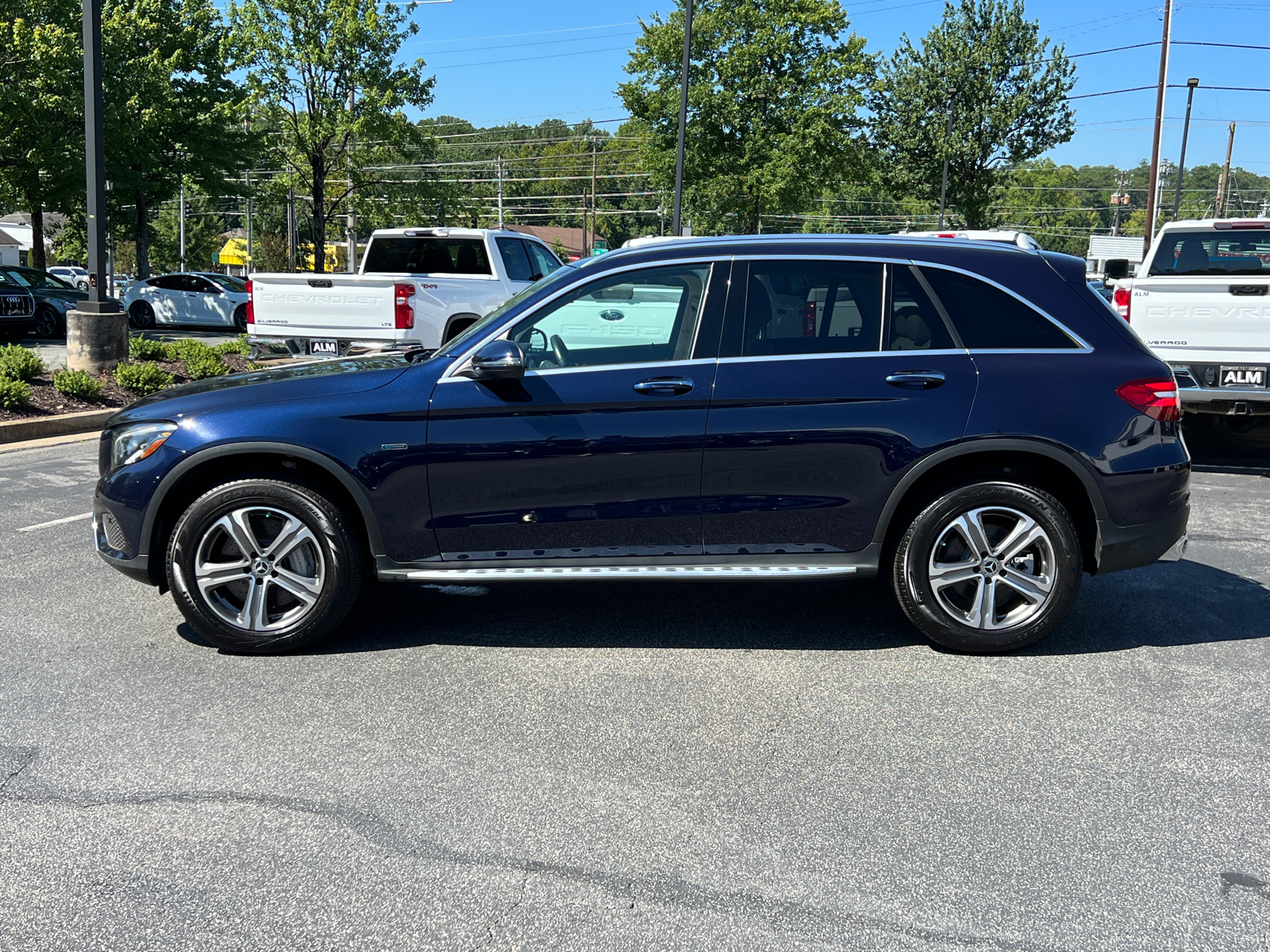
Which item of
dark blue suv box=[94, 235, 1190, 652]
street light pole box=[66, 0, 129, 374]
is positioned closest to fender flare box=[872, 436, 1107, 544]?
dark blue suv box=[94, 235, 1190, 652]

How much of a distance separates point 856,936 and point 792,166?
3763cm

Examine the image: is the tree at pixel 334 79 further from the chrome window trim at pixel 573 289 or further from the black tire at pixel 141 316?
the chrome window trim at pixel 573 289

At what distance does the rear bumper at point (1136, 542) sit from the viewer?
16.3 feet

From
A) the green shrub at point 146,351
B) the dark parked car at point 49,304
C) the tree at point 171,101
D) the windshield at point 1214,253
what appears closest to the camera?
the windshield at point 1214,253

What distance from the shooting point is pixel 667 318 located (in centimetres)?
500

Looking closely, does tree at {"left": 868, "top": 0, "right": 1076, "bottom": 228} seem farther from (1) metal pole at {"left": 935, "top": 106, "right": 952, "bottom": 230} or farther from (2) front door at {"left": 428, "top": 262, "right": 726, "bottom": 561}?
(2) front door at {"left": 428, "top": 262, "right": 726, "bottom": 561}

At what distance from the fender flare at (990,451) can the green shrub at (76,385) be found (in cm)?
1011

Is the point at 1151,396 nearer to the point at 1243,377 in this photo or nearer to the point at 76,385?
the point at 1243,377

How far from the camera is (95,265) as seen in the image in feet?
43.7

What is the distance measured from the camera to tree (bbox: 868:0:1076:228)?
49594mm

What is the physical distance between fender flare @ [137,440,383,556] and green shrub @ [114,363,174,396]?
8.75 meters

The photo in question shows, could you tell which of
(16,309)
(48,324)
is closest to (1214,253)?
(16,309)

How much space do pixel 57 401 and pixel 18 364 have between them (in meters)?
0.63

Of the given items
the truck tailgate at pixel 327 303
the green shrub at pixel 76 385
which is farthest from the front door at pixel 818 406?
the green shrub at pixel 76 385
